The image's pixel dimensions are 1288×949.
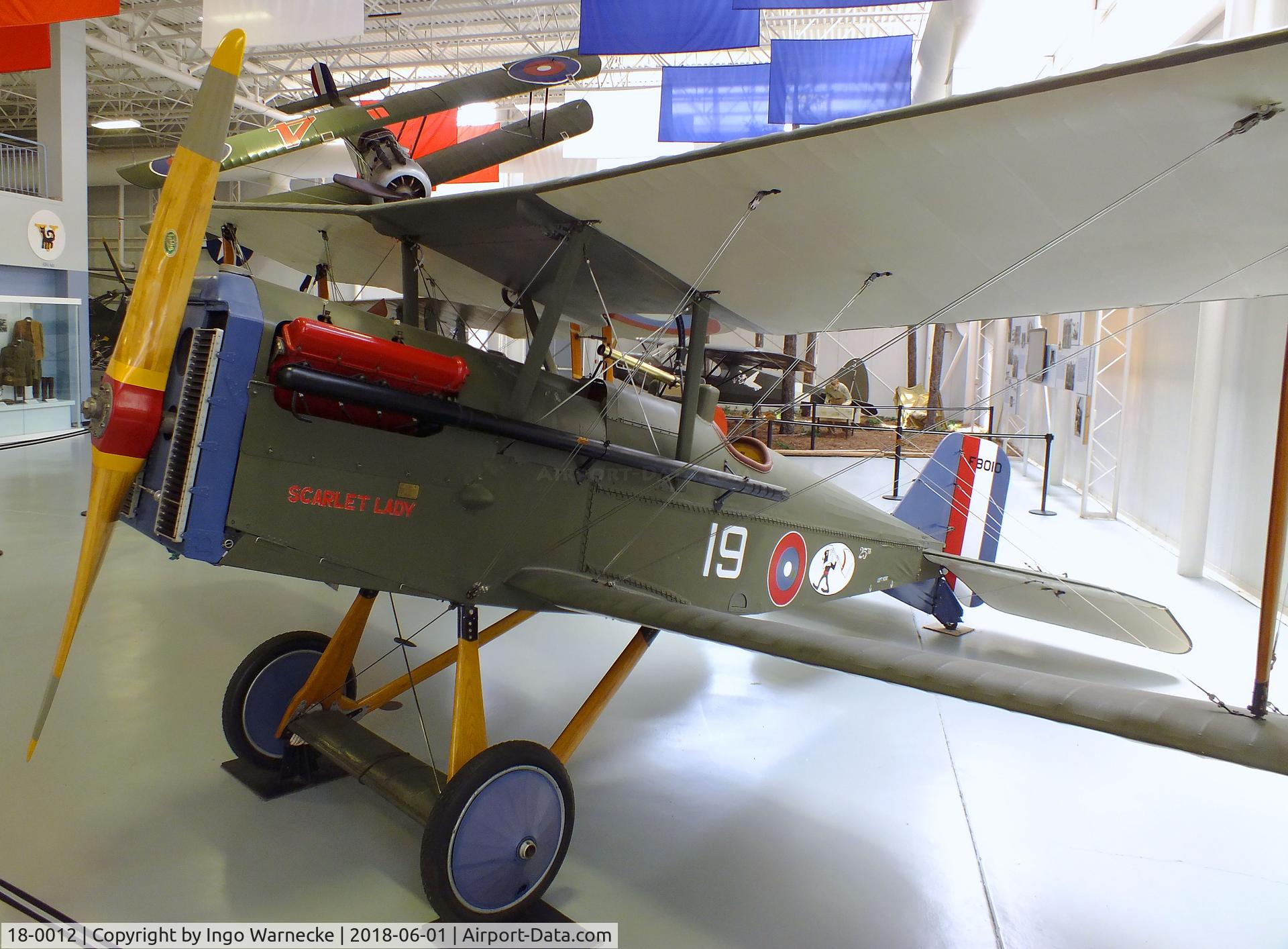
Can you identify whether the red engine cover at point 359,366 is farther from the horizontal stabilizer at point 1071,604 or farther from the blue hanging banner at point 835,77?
the blue hanging banner at point 835,77

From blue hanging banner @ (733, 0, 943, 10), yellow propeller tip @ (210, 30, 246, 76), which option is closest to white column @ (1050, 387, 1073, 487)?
blue hanging banner @ (733, 0, 943, 10)

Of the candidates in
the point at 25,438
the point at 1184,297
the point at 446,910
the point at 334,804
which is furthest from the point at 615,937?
the point at 25,438

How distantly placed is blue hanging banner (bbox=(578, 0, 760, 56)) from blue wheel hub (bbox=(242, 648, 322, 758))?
312 inches

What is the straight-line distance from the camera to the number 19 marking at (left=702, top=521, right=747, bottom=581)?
3.88 m

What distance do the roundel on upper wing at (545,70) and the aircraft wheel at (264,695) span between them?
3.32 metres

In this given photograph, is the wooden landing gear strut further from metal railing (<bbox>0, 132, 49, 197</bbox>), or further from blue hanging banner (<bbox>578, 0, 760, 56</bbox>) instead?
metal railing (<bbox>0, 132, 49, 197</bbox>)

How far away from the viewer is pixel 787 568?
171 inches

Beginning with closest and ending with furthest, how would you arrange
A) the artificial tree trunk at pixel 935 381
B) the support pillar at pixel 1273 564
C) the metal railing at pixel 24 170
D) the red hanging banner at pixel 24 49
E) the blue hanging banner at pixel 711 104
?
the support pillar at pixel 1273 564, the red hanging banner at pixel 24 49, the blue hanging banner at pixel 711 104, the metal railing at pixel 24 170, the artificial tree trunk at pixel 935 381

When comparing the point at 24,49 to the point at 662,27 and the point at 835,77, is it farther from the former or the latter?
the point at 835,77

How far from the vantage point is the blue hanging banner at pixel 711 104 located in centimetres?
1270

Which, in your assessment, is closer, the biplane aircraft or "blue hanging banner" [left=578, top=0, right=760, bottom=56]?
the biplane aircraft

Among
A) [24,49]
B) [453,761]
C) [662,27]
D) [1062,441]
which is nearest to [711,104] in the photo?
[662,27]

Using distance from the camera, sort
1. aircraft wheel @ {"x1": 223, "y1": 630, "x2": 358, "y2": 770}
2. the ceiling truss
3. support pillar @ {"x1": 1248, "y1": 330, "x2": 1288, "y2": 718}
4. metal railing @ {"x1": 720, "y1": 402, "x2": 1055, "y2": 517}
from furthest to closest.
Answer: the ceiling truss, metal railing @ {"x1": 720, "y1": 402, "x2": 1055, "y2": 517}, aircraft wheel @ {"x1": 223, "y1": 630, "x2": 358, "y2": 770}, support pillar @ {"x1": 1248, "y1": 330, "x2": 1288, "y2": 718}

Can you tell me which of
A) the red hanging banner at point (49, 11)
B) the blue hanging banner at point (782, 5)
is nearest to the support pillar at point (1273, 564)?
the blue hanging banner at point (782, 5)
